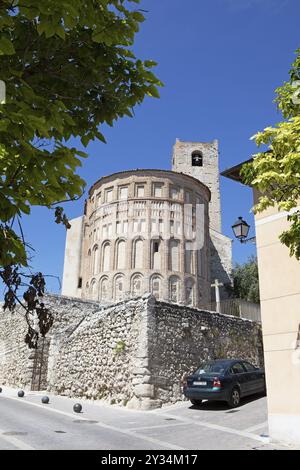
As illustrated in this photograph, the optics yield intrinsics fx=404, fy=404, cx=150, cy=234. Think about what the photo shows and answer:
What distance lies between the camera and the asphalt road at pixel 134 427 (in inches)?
307

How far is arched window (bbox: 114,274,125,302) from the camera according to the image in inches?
1359

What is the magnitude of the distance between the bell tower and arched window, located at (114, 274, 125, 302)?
2078cm

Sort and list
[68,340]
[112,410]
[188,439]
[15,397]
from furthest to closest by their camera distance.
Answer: [68,340] → [15,397] → [112,410] → [188,439]

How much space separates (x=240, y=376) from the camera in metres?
13.0

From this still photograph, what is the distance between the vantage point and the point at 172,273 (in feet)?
117

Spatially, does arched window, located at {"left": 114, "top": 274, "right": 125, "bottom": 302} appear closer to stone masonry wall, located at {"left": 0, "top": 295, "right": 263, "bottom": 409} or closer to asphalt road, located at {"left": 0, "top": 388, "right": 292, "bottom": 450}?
stone masonry wall, located at {"left": 0, "top": 295, "right": 263, "bottom": 409}

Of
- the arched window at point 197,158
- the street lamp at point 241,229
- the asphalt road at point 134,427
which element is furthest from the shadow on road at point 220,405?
the arched window at point 197,158

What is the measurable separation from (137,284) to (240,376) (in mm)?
22332

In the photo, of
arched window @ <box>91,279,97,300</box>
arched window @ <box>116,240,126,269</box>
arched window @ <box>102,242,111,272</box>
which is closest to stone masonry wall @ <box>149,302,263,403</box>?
arched window @ <box>116,240,126,269</box>

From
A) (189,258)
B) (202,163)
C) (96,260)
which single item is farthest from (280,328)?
(202,163)

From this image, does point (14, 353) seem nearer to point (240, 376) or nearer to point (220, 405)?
point (220, 405)
